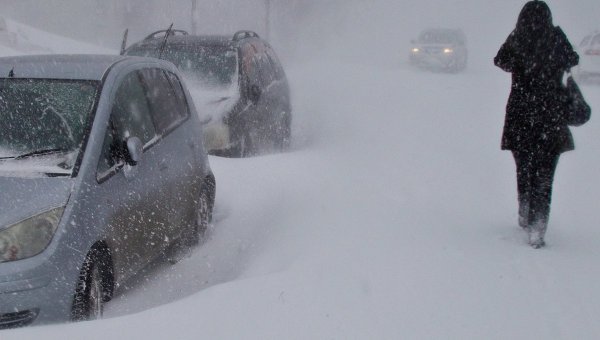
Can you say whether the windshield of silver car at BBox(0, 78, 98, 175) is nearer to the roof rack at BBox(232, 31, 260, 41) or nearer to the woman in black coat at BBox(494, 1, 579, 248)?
the woman in black coat at BBox(494, 1, 579, 248)

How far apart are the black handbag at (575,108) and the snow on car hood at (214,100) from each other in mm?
3729

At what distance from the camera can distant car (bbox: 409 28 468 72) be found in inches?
1015

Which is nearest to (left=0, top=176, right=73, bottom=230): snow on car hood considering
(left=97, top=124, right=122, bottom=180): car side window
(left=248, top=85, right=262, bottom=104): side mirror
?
(left=97, top=124, right=122, bottom=180): car side window

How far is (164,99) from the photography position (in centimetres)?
564

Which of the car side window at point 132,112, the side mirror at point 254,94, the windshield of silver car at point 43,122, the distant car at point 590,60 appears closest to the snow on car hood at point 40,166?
the windshield of silver car at point 43,122

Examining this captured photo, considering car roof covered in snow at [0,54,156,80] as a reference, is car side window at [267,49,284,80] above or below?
below

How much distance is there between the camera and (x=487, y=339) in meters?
3.62

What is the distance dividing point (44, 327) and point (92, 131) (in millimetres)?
1306

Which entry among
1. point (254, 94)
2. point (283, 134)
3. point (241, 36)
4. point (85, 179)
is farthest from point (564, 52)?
point (283, 134)

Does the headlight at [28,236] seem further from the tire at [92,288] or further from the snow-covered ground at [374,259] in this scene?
the snow-covered ground at [374,259]

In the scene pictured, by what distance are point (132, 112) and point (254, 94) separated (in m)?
3.53

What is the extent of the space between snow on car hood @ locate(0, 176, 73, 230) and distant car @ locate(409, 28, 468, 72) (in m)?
23.1

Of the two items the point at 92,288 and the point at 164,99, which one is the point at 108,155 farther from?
the point at 164,99

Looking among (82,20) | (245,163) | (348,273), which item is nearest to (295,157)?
(245,163)
